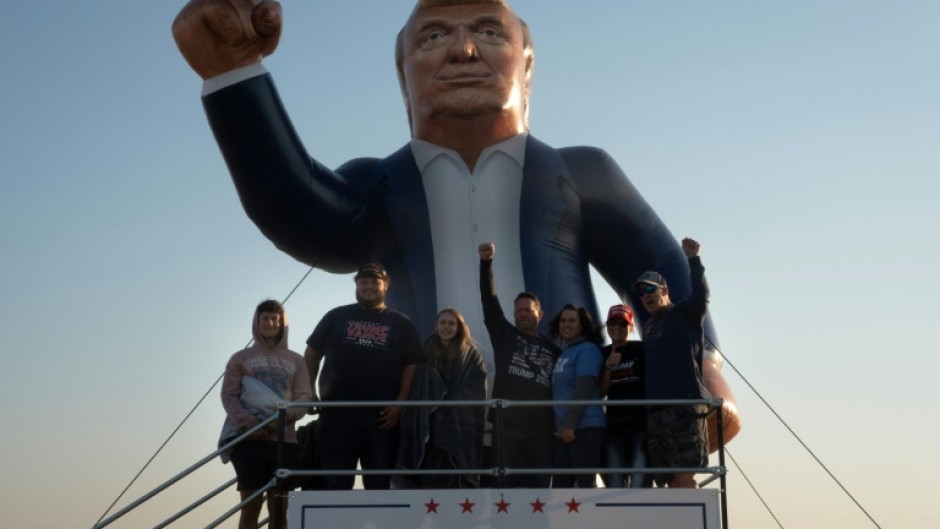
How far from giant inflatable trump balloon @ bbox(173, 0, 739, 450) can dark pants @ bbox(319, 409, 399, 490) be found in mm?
1677

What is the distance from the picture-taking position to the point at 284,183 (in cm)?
809

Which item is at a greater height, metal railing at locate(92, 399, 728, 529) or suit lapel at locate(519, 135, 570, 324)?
suit lapel at locate(519, 135, 570, 324)

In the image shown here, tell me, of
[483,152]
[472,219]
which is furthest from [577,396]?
[483,152]

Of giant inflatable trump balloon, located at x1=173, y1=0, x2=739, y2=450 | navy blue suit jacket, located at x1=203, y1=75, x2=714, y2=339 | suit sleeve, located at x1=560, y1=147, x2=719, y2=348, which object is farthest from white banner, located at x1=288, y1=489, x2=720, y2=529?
suit sleeve, located at x1=560, y1=147, x2=719, y2=348

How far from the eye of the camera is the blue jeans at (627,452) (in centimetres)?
638

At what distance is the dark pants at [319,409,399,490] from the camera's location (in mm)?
6312

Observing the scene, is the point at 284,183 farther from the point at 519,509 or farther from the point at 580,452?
the point at 519,509

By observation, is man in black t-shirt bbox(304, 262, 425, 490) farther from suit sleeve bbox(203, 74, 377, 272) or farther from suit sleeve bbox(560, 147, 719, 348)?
suit sleeve bbox(560, 147, 719, 348)

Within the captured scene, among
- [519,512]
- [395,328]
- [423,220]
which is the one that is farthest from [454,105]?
[519,512]

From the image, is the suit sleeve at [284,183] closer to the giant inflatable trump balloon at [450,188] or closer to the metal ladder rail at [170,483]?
the giant inflatable trump balloon at [450,188]

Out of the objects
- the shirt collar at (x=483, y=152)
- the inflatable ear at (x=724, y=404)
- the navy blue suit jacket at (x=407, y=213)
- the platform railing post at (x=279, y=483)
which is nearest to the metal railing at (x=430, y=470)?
the platform railing post at (x=279, y=483)

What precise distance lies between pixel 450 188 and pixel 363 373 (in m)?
2.23

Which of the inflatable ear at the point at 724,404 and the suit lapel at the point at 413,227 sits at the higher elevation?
the suit lapel at the point at 413,227

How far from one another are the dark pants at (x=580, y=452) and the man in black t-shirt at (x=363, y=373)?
2.65 feet
